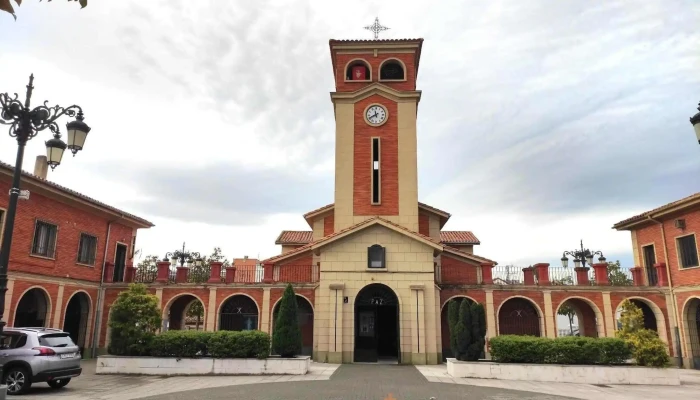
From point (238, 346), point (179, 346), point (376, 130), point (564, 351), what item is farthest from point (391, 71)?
point (179, 346)

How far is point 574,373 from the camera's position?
51.9 ft

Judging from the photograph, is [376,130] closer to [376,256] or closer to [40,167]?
[376,256]

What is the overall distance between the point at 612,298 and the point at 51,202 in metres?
27.1

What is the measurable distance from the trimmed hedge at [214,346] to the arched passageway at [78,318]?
9072 millimetres

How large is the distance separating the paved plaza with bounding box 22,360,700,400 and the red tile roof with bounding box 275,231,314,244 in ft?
45.7

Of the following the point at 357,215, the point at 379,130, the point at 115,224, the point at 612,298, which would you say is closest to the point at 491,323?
the point at 612,298

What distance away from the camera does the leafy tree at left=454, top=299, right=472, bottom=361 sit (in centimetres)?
1697

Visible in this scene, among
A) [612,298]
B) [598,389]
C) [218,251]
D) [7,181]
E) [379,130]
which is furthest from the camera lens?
[218,251]

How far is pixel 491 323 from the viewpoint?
2291 centimetres

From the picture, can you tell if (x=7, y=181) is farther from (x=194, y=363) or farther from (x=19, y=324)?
(x=194, y=363)

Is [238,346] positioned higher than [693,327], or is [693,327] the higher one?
[693,327]

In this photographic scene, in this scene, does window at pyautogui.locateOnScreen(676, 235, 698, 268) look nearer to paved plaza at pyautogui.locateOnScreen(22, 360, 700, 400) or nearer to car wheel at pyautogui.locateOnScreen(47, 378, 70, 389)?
paved plaza at pyautogui.locateOnScreen(22, 360, 700, 400)

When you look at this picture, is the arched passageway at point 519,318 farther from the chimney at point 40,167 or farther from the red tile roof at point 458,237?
the chimney at point 40,167

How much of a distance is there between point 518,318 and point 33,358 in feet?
68.3
